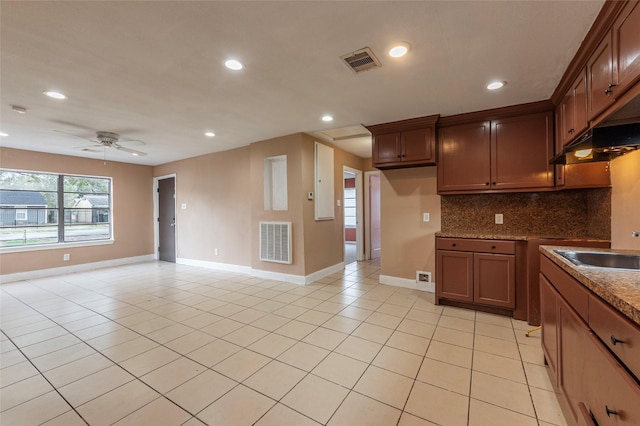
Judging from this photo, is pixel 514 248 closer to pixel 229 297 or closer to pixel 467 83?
pixel 467 83

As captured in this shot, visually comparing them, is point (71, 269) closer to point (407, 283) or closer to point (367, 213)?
point (367, 213)

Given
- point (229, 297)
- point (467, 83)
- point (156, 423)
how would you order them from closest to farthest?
point (156, 423) < point (467, 83) < point (229, 297)

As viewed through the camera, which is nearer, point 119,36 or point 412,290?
point 119,36

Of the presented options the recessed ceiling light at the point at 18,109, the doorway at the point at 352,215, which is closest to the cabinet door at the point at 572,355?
the doorway at the point at 352,215

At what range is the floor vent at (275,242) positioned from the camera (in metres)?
4.55

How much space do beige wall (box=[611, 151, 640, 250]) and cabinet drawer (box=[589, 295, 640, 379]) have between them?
1.50m

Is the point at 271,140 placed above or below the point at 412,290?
above

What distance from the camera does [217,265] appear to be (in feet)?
18.9

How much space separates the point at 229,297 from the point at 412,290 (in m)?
2.65

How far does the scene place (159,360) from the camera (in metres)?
2.25

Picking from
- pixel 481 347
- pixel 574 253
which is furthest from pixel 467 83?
pixel 481 347

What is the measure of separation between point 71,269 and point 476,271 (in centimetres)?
750

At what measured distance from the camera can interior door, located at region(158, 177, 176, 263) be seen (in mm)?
6672

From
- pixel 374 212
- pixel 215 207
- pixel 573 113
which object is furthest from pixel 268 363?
pixel 374 212
